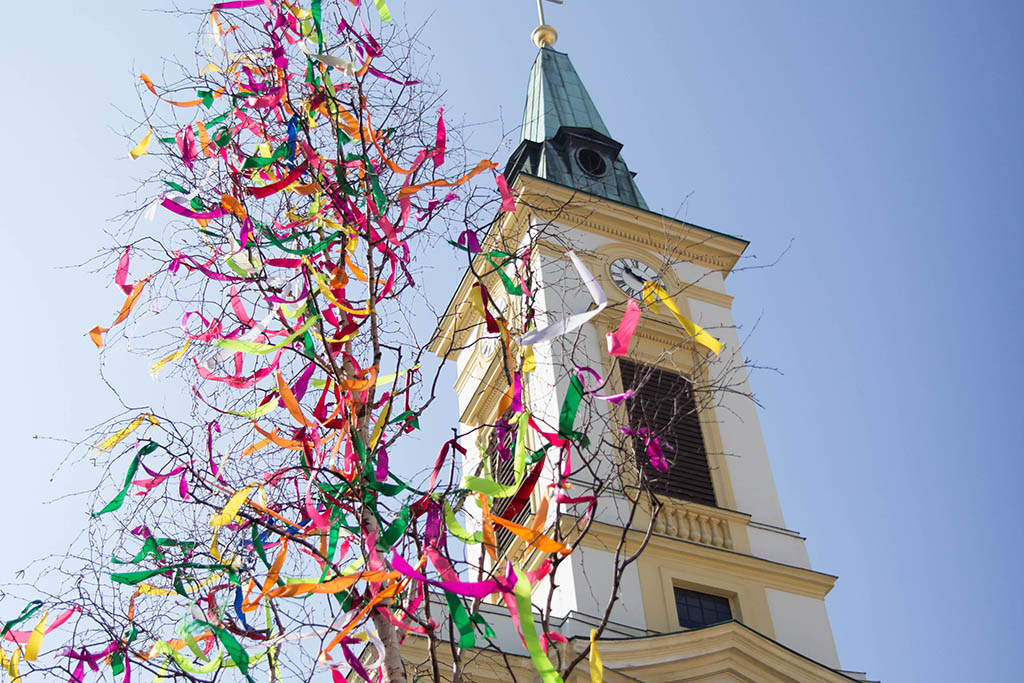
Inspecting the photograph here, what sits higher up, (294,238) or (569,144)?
(569,144)

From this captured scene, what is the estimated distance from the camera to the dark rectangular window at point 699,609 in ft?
42.9

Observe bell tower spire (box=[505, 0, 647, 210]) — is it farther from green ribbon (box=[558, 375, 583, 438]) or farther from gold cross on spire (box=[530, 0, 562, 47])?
green ribbon (box=[558, 375, 583, 438])

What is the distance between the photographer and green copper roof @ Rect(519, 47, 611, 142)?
22.7 m

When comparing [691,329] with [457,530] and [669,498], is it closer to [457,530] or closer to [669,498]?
[457,530]

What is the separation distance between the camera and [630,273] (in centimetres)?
1784

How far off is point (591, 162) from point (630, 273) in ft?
16.9

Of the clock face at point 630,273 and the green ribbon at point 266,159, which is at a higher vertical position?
the clock face at point 630,273

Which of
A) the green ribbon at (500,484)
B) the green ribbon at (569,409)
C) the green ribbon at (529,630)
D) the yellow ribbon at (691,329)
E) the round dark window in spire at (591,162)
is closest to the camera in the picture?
the green ribbon at (529,630)

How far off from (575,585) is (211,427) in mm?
7356

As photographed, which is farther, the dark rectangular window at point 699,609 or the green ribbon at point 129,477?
the dark rectangular window at point 699,609

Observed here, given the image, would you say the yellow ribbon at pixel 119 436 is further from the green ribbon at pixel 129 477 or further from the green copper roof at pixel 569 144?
the green copper roof at pixel 569 144

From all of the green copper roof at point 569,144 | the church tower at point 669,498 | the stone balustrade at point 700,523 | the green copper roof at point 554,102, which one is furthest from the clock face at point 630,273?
the green copper roof at point 554,102

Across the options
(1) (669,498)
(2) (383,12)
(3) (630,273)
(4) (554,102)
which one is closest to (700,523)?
(1) (669,498)

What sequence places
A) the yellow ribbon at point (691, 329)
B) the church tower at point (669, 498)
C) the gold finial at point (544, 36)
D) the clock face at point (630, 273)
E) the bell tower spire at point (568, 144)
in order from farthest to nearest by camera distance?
the gold finial at point (544, 36), the bell tower spire at point (568, 144), the clock face at point (630, 273), the church tower at point (669, 498), the yellow ribbon at point (691, 329)
